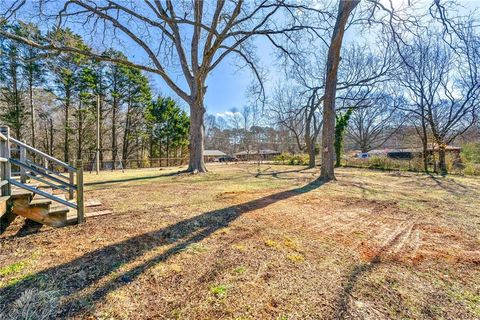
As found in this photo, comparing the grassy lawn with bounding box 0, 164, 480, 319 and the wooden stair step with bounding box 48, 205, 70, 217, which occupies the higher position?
the wooden stair step with bounding box 48, 205, 70, 217

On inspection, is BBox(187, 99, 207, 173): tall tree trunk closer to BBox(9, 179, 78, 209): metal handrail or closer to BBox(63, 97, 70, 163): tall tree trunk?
BBox(9, 179, 78, 209): metal handrail

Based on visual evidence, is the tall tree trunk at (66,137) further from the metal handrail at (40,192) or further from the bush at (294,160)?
the metal handrail at (40,192)

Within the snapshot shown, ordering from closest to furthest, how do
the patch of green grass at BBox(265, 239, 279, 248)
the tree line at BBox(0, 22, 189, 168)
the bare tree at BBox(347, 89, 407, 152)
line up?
1. the patch of green grass at BBox(265, 239, 279, 248)
2. the tree line at BBox(0, 22, 189, 168)
3. the bare tree at BBox(347, 89, 407, 152)

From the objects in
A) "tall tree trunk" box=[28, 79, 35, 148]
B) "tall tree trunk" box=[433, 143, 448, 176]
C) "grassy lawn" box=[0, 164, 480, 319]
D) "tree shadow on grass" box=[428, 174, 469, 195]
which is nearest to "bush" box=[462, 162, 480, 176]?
"tall tree trunk" box=[433, 143, 448, 176]

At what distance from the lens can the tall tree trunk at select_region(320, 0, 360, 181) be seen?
7.50 metres

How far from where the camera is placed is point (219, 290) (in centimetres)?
172

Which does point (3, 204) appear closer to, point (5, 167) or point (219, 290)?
point (5, 167)

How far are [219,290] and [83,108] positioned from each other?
23.5 m

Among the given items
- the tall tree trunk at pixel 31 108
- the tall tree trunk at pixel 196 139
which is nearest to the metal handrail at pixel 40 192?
the tall tree trunk at pixel 196 139

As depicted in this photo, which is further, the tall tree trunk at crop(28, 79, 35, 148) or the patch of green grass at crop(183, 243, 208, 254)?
the tall tree trunk at crop(28, 79, 35, 148)

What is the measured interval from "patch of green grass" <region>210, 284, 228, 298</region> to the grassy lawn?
0.04 ft

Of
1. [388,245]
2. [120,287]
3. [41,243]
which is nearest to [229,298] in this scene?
[120,287]

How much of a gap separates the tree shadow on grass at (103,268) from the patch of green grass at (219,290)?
0.71 metres

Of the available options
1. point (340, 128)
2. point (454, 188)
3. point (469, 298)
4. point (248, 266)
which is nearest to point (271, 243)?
point (248, 266)
